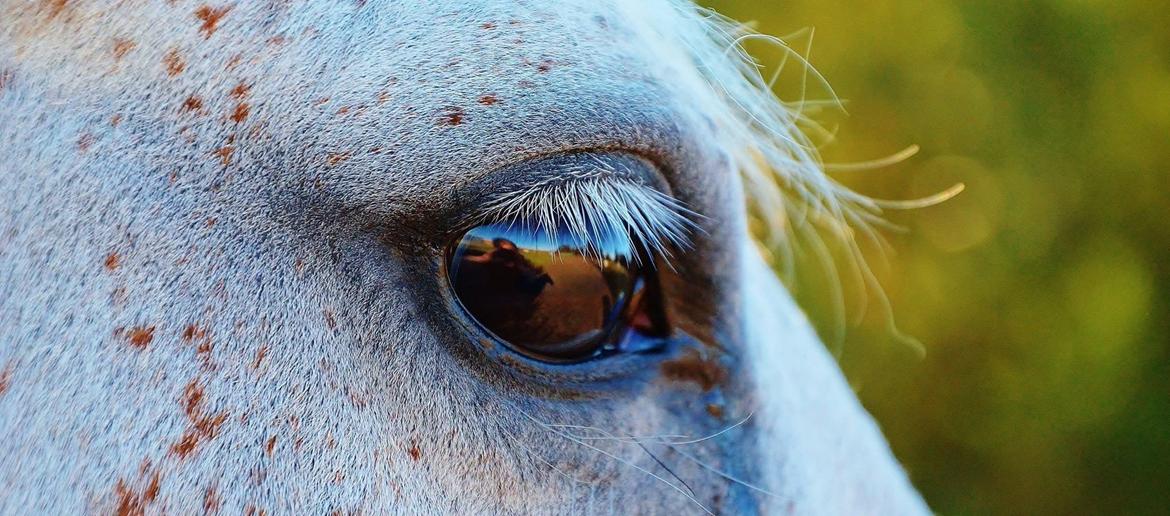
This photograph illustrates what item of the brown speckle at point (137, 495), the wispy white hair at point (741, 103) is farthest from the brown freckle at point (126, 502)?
the wispy white hair at point (741, 103)

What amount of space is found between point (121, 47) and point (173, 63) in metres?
0.06

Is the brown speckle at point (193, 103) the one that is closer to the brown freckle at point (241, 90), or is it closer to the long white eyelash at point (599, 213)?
the brown freckle at point (241, 90)

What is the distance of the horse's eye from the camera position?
119 cm

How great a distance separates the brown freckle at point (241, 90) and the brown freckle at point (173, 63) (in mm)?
59

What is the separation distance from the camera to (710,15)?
5.65ft

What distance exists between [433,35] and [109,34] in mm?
350

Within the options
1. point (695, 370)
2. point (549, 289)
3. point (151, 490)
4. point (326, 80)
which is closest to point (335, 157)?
point (326, 80)

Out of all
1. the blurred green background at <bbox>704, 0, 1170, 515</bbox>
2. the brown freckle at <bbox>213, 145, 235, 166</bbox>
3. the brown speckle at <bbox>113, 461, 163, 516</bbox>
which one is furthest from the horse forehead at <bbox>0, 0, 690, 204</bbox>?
the blurred green background at <bbox>704, 0, 1170, 515</bbox>

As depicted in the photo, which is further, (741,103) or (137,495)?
(741,103)

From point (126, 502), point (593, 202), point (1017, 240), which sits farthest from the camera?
point (1017, 240)

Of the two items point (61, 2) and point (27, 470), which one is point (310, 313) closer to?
point (27, 470)

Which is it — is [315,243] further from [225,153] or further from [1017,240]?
[1017,240]

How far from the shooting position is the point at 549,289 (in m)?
1.22

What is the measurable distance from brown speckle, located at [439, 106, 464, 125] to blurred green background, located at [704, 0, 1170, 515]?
10.8 ft
